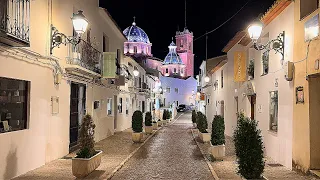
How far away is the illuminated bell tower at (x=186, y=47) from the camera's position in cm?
9194

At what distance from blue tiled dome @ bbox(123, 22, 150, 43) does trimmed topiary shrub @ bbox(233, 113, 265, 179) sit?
201 feet

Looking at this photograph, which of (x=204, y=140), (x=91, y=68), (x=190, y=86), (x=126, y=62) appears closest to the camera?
(x=91, y=68)

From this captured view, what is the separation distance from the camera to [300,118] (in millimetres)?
10234

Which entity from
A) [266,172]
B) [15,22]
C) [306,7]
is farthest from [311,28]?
[15,22]

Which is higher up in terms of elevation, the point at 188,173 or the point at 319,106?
the point at 319,106

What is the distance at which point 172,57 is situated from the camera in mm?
89188

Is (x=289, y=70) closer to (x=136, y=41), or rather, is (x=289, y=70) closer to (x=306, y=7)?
(x=306, y=7)

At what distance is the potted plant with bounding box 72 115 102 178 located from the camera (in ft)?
32.1

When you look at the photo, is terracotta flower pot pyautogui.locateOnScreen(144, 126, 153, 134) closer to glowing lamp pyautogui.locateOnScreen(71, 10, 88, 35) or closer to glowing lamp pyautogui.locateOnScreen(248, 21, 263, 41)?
glowing lamp pyautogui.locateOnScreen(71, 10, 88, 35)

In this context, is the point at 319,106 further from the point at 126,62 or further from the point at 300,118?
the point at 126,62

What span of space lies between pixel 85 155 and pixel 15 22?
375cm

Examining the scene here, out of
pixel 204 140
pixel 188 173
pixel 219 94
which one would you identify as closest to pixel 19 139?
pixel 188 173

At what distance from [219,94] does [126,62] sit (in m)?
7.53

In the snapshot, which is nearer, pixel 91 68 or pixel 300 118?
pixel 300 118
